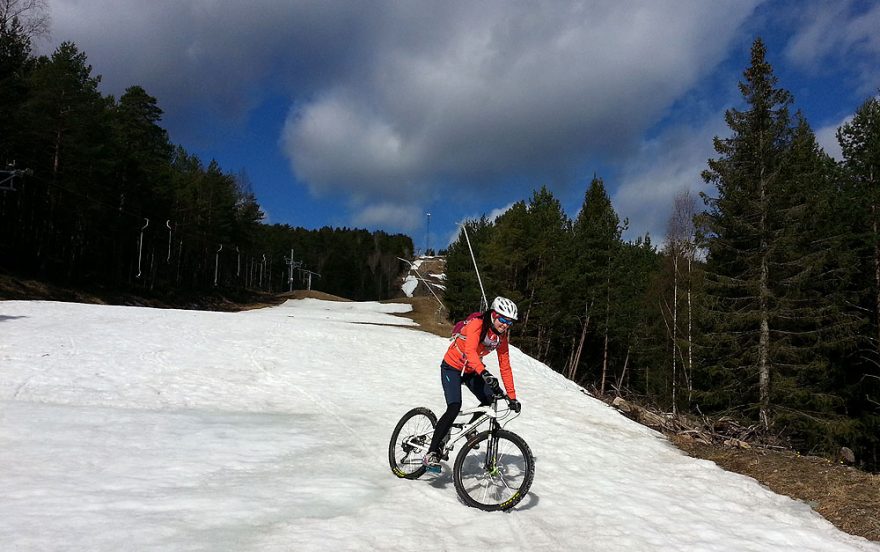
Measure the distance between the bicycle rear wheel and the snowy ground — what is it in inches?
9.6

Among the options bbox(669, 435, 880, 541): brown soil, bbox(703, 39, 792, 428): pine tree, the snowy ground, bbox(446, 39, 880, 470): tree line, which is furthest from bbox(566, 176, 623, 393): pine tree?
bbox(669, 435, 880, 541): brown soil

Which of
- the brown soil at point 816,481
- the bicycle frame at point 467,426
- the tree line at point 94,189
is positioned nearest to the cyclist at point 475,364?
the bicycle frame at point 467,426

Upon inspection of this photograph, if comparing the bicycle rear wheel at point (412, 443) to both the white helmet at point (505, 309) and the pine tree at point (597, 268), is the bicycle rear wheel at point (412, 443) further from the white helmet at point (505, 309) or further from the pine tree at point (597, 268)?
the pine tree at point (597, 268)

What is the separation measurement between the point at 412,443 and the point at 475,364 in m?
1.93

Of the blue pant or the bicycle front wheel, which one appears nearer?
the bicycle front wheel

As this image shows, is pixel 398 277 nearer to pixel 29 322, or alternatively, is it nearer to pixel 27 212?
pixel 27 212

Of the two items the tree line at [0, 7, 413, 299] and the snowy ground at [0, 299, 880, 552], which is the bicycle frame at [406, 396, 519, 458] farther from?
the tree line at [0, 7, 413, 299]

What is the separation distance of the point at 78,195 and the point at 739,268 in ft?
153

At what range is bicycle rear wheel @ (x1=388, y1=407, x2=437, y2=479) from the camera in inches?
289

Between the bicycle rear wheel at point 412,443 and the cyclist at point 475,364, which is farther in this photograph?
the bicycle rear wheel at point 412,443

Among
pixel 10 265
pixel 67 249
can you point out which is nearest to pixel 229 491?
pixel 10 265

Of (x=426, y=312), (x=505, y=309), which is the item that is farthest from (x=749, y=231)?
(x=426, y=312)

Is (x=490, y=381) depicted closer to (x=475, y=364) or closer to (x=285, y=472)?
(x=475, y=364)

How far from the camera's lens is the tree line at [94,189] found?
35.1 meters
